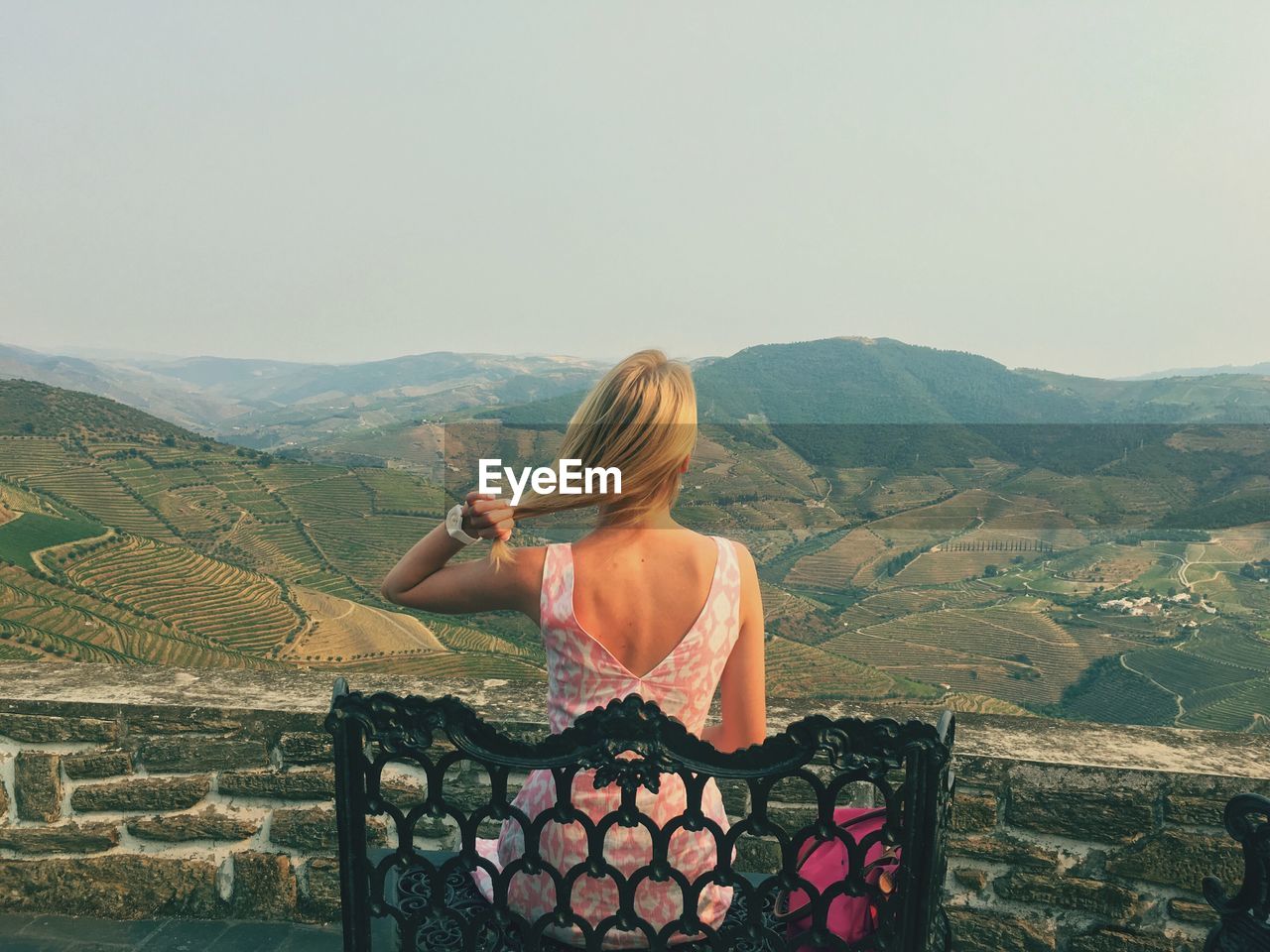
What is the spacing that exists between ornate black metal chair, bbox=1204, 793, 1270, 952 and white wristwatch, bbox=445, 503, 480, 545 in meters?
1.33

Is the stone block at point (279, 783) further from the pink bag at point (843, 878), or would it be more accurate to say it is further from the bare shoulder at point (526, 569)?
the pink bag at point (843, 878)

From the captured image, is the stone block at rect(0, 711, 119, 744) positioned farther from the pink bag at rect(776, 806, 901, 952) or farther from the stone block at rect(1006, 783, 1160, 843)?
the stone block at rect(1006, 783, 1160, 843)

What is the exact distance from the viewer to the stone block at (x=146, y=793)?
8.76ft

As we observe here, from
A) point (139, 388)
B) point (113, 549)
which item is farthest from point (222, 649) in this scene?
point (139, 388)

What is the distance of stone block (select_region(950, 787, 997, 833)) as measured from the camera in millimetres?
2443

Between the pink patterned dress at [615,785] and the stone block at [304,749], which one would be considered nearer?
the pink patterned dress at [615,785]

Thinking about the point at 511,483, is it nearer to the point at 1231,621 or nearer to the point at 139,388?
the point at 1231,621

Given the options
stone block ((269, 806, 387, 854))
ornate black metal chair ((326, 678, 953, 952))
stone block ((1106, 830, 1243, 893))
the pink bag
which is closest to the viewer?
ornate black metal chair ((326, 678, 953, 952))

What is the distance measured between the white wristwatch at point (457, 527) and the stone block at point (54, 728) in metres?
1.71

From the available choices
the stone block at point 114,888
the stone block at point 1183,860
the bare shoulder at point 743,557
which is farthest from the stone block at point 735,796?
the stone block at point 114,888

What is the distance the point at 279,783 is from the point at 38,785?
72cm

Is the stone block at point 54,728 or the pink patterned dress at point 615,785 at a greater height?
the pink patterned dress at point 615,785

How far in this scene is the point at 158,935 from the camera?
102 inches

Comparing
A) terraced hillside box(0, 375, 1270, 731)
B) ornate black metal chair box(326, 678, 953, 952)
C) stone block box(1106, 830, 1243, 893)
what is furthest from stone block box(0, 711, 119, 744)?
terraced hillside box(0, 375, 1270, 731)
